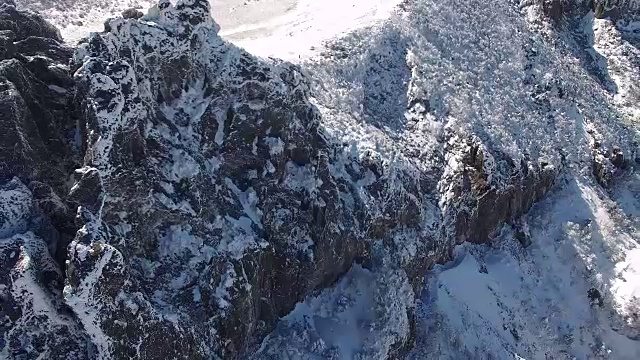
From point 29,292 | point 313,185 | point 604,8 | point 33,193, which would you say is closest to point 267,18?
point 313,185

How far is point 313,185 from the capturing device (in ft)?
72.1

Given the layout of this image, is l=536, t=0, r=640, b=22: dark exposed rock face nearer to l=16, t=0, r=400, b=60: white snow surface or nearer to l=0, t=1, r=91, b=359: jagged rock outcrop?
l=16, t=0, r=400, b=60: white snow surface

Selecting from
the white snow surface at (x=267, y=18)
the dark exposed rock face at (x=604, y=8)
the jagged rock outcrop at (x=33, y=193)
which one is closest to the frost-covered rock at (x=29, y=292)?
the jagged rock outcrop at (x=33, y=193)

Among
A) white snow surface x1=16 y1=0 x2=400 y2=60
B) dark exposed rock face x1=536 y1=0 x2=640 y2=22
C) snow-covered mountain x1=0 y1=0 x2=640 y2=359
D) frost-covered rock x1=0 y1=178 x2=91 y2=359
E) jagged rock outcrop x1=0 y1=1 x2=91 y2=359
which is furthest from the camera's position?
dark exposed rock face x1=536 y1=0 x2=640 y2=22

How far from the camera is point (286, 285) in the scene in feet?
Answer: 68.5

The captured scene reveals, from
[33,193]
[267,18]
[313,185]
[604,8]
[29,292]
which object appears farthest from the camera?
[604,8]

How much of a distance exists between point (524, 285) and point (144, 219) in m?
19.5

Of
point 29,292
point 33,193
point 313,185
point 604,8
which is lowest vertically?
point 313,185

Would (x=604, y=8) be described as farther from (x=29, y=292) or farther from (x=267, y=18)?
(x=29, y=292)

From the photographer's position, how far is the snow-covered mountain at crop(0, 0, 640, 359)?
15906 millimetres

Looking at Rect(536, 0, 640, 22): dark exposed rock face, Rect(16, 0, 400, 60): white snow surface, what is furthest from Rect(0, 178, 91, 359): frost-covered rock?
Rect(536, 0, 640, 22): dark exposed rock face

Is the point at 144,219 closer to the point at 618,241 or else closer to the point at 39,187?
the point at 39,187

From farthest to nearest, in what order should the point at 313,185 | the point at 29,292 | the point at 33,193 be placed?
the point at 313,185 < the point at 33,193 < the point at 29,292

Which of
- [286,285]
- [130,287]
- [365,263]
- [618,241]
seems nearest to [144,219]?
[130,287]
